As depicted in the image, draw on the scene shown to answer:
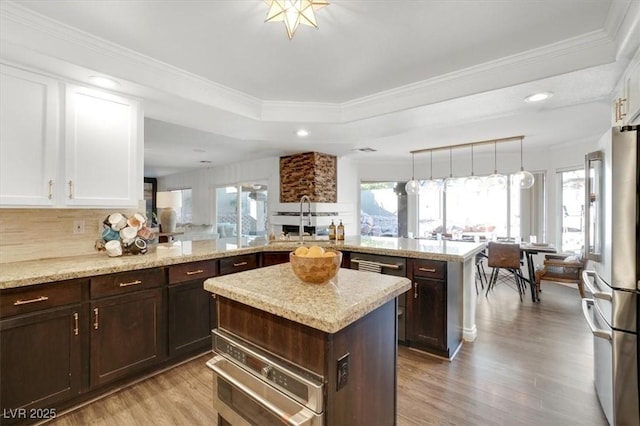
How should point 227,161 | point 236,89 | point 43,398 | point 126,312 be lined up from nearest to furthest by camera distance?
point 43,398 < point 126,312 < point 236,89 < point 227,161

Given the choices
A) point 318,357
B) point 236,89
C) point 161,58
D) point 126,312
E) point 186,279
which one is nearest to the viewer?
point 318,357

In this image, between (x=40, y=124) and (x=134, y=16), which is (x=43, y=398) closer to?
(x=40, y=124)

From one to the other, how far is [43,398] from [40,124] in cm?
177

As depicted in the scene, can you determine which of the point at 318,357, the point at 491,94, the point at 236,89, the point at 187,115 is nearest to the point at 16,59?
the point at 187,115

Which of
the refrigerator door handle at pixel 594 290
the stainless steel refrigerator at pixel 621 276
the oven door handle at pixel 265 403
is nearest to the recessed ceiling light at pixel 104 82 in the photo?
the oven door handle at pixel 265 403

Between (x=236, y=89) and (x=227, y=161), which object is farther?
(x=227, y=161)

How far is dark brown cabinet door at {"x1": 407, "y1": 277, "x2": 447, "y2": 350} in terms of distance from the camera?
2.63m

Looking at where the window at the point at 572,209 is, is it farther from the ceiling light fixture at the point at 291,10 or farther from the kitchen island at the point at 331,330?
the ceiling light fixture at the point at 291,10

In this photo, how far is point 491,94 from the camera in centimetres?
247

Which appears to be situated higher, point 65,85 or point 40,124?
point 65,85

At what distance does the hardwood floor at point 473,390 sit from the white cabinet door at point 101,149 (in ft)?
4.83

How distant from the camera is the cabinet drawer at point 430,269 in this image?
2.63 m

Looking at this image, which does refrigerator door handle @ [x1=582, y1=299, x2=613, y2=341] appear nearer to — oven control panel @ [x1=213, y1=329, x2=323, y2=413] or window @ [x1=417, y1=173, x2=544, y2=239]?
oven control panel @ [x1=213, y1=329, x2=323, y2=413]

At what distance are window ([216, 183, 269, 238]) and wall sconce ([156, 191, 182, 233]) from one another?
8.42ft
